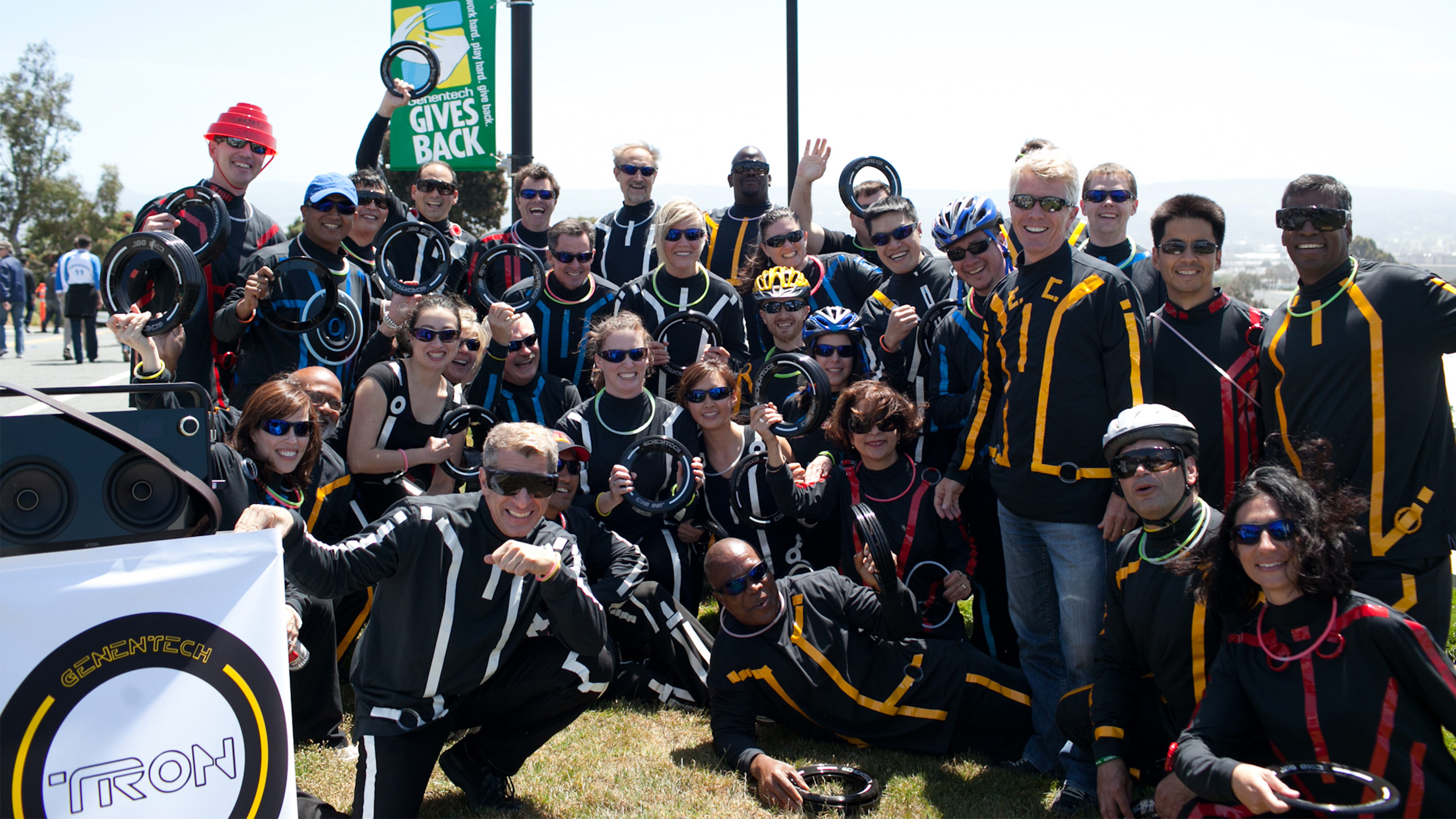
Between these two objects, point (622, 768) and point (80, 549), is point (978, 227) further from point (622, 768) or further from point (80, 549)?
point (80, 549)

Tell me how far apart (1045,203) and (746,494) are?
8.04 feet

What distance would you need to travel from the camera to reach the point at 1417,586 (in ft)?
13.7

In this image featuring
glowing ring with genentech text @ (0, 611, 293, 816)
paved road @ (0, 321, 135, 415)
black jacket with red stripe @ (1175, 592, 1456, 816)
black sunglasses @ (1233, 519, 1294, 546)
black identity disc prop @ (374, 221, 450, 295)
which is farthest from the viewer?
paved road @ (0, 321, 135, 415)

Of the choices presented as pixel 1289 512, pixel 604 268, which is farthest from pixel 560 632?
pixel 604 268

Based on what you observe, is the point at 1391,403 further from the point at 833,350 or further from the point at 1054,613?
the point at 833,350

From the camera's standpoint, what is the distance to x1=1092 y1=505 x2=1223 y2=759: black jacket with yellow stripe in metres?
4.14

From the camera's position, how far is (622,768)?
16.5 feet

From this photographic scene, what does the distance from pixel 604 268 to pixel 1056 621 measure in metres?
4.43

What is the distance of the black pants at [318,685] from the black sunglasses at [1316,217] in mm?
4597

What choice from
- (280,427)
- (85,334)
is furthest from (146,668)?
(85,334)

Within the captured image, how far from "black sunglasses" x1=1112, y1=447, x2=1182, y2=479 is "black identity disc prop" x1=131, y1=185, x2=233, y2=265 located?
4719 millimetres

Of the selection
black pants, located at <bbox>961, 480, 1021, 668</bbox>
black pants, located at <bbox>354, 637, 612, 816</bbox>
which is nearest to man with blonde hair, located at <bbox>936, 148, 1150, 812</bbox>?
black pants, located at <bbox>961, 480, 1021, 668</bbox>

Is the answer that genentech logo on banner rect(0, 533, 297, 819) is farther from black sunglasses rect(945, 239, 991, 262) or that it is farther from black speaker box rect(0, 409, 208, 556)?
black sunglasses rect(945, 239, 991, 262)

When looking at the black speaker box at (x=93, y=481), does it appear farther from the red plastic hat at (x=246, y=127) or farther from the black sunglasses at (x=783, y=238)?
the black sunglasses at (x=783, y=238)
